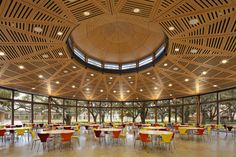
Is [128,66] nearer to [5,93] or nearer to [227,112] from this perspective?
[227,112]

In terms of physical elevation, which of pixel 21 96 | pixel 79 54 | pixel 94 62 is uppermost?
pixel 79 54

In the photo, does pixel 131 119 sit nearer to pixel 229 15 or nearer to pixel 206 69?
pixel 206 69

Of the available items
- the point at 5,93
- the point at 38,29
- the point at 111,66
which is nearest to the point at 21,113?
the point at 5,93

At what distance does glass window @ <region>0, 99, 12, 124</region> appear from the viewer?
16989 mm

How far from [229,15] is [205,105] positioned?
1628cm

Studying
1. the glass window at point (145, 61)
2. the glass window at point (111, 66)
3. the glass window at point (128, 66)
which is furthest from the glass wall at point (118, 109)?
the glass window at point (111, 66)

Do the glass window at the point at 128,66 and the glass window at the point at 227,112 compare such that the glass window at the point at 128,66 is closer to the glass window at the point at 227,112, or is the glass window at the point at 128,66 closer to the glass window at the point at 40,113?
the glass window at the point at 227,112

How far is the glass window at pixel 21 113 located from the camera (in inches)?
731

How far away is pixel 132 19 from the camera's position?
8.27m

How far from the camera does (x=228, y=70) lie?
1302 cm

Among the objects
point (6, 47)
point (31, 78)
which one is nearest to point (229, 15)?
point (6, 47)

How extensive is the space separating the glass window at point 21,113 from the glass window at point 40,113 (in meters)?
0.88

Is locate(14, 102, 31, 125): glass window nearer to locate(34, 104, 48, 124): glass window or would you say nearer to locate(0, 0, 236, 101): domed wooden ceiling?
locate(34, 104, 48, 124): glass window

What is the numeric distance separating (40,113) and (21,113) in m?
2.79
